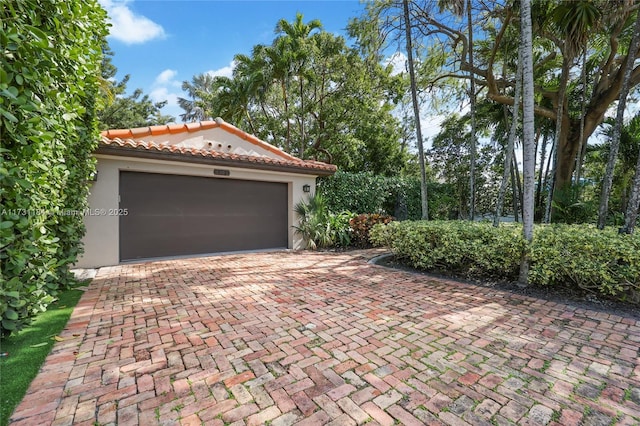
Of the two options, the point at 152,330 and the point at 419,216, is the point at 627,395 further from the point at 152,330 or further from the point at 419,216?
the point at 419,216

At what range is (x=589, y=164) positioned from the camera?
15.1 meters

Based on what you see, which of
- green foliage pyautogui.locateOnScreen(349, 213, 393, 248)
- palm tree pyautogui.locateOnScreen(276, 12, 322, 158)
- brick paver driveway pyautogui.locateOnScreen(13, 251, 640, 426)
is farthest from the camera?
palm tree pyautogui.locateOnScreen(276, 12, 322, 158)

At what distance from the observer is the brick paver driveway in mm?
1981

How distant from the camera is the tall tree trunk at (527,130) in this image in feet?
15.3

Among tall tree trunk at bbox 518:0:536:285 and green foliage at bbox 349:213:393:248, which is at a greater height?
tall tree trunk at bbox 518:0:536:285

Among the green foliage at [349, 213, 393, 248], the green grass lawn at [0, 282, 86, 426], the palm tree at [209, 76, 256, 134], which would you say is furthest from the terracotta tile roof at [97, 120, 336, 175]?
the palm tree at [209, 76, 256, 134]

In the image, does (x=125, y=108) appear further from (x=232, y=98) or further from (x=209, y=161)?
(x=209, y=161)

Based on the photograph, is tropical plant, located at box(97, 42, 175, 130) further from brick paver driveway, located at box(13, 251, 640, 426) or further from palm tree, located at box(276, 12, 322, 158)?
brick paver driveway, located at box(13, 251, 640, 426)

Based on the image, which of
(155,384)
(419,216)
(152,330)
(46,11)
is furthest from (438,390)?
(419,216)

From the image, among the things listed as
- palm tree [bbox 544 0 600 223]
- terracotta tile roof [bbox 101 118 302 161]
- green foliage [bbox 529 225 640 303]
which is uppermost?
palm tree [bbox 544 0 600 223]

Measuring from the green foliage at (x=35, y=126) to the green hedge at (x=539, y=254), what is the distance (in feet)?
19.8

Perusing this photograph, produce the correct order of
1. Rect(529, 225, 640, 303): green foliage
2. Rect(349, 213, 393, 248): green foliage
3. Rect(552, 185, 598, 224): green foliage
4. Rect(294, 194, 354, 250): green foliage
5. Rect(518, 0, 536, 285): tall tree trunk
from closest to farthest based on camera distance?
Rect(529, 225, 640, 303): green foliage < Rect(518, 0, 536, 285): tall tree trunk < Rect(552, 185, 598, 224): green foliage < Rect(294, 194, 354, 250): green foliage < Rect(349, 213, 393, 248): green foliage

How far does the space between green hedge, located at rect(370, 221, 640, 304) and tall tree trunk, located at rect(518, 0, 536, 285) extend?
0.44 ft

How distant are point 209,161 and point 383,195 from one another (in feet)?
22.7
